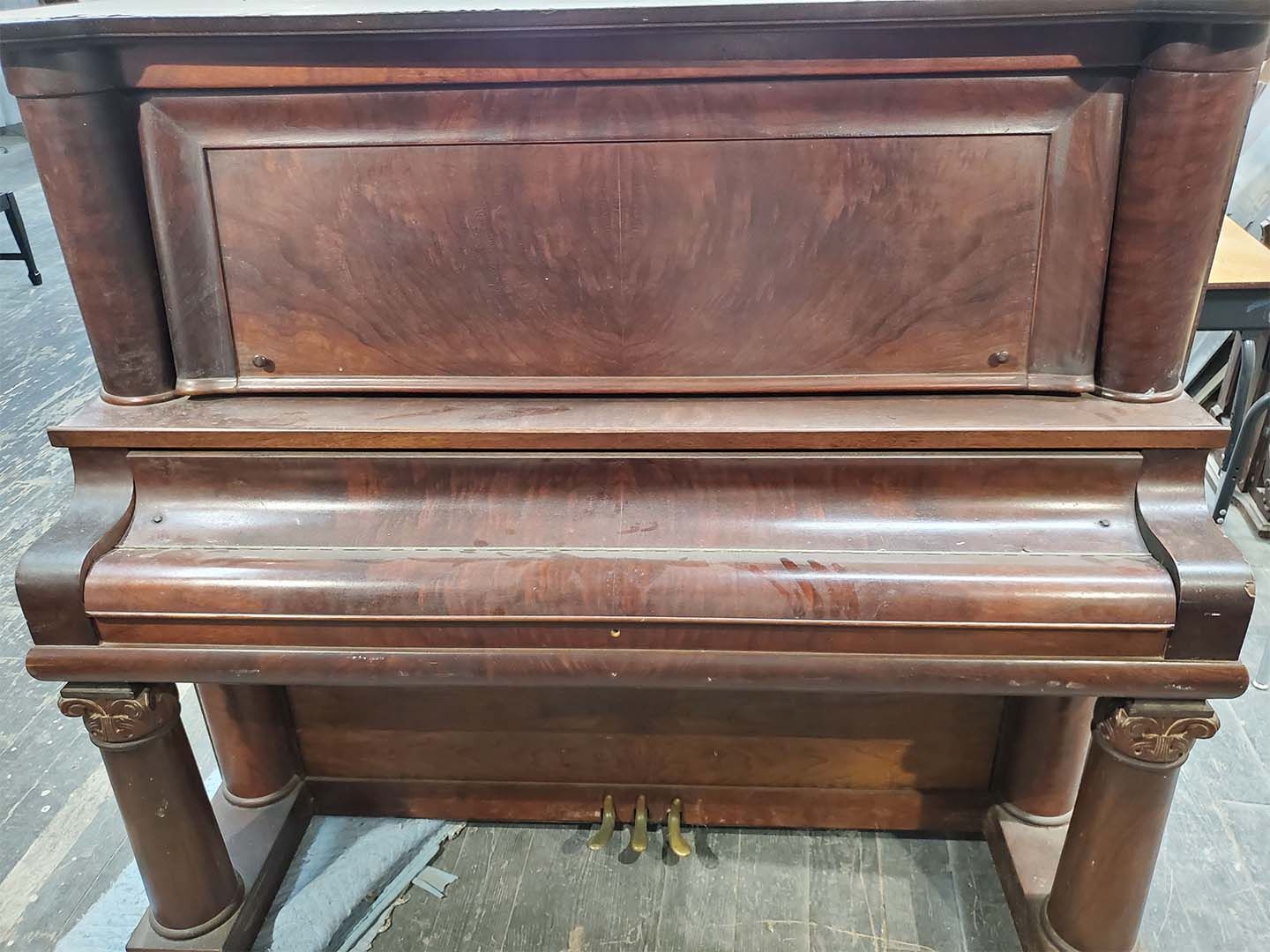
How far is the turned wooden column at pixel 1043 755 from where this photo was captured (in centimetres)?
184

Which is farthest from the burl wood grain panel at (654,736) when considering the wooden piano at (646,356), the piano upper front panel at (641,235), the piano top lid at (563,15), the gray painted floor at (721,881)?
the piano top lid at (563,15)

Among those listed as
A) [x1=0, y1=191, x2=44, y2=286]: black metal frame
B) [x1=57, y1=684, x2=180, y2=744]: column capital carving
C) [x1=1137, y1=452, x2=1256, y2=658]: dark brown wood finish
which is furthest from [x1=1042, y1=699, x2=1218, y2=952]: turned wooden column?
[x1=0, y1=191, x2=44, y2=286]: black metal frame

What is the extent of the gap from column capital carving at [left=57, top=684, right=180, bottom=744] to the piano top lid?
870 mm

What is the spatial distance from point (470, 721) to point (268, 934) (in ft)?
1.70

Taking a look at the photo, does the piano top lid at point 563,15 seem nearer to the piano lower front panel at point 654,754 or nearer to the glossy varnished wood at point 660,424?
the glossy varnished wood at point 660,424

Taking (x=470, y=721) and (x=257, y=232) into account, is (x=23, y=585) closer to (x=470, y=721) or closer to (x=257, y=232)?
(x=257, y=232)

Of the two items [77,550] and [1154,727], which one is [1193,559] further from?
[77,550]

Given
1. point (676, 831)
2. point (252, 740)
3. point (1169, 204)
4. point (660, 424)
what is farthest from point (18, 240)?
point (1169, 204)

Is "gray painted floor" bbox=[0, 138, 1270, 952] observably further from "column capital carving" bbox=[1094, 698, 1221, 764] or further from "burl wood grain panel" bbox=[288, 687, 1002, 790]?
"column capital carving" bbox=[1094, 698, 1221, 764]

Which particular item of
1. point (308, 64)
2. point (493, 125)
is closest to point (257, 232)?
point (308, 64)

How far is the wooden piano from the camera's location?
1320mm

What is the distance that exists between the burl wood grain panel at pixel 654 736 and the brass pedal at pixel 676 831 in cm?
5

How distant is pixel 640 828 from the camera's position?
1993 mm

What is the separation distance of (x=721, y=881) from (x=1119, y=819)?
2.60 feet
